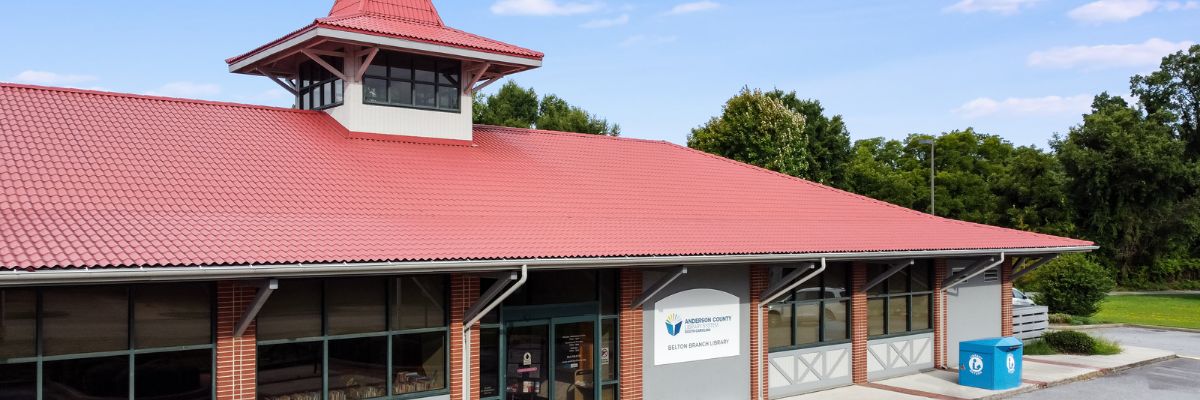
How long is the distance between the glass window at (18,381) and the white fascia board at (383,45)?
822cm

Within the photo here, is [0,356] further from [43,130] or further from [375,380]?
[43,130]

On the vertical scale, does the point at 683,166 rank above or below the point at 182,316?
above

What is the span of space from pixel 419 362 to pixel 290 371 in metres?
1.74

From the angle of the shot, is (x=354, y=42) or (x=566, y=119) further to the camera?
(x=566, y=119)

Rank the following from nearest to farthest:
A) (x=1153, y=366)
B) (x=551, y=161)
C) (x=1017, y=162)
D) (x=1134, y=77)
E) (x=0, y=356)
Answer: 1. (x=0, y=356)
2. (x=551, y=161)
3. (x=1153, y=366)
4. (x=1017, y=162)
5. (x=1134, y=77)

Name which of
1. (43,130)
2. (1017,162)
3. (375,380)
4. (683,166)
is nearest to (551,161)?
(683,166)

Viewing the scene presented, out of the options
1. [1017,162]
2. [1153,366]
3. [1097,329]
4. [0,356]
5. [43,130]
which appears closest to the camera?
[0,356]

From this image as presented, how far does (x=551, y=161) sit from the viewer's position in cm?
1903

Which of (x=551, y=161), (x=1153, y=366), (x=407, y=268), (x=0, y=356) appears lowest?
(x=1153, y=366)

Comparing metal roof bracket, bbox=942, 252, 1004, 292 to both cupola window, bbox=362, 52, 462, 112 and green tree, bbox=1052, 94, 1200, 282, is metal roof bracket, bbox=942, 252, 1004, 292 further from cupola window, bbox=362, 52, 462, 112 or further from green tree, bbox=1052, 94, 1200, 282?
green tree, bbox=1052, 94, 1200, 282

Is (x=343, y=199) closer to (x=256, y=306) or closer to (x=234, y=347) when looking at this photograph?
(x=234, y=347)

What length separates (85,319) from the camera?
10.0 meters

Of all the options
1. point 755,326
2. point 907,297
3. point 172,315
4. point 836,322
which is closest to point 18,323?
point 172,315

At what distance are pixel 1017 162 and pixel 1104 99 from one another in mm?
13796
